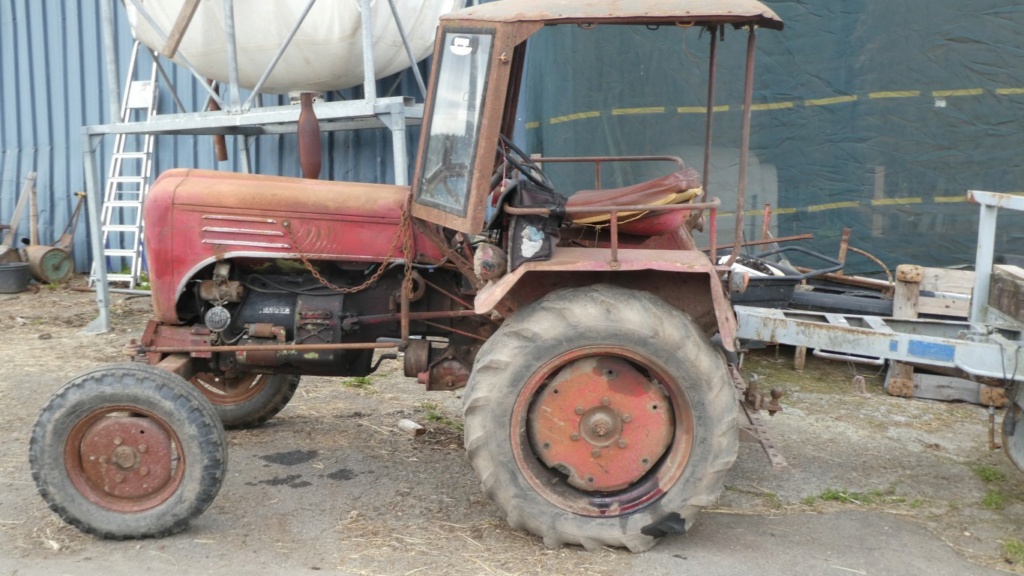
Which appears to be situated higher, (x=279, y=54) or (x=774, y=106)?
(x=279, y=54)

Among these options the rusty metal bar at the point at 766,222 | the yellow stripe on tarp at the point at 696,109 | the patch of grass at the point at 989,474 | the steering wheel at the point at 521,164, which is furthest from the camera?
the yellow stripe on tarp at the point at 696,109

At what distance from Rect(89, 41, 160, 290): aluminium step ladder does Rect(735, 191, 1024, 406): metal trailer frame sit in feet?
23.0

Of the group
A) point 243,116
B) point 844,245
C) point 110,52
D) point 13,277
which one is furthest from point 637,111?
point 13,277

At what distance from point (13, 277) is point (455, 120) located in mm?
7219

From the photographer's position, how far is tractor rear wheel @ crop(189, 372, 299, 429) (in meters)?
5.17

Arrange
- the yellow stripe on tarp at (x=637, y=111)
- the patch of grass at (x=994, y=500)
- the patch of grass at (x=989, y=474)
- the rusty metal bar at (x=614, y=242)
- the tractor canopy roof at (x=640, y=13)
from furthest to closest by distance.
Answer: the yellow stripe on tarp at (x=637, y=111) → the patch of grass at (x=989, y=474) → the patch of grass at (x=994, y=500) → the rusty metal bar at (x=614, y=242) → the tractor canopy roof at (x=640, y=13)

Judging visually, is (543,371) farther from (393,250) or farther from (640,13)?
(640,13)

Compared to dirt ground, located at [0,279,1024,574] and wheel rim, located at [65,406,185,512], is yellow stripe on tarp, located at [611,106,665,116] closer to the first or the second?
dirt ground, located at [0,279,1024,574]

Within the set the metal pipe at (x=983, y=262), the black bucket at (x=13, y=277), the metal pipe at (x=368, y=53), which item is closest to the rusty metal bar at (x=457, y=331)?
the metal pipe at (x=983, y=262)

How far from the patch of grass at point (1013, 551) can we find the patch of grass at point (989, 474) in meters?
0.82

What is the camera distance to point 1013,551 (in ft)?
12.7

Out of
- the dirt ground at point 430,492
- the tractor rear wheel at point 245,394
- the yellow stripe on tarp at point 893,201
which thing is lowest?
the dirt ground at point 430,492

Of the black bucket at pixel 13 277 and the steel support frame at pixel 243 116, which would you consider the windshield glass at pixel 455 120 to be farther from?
the black bucket at pixel 13 277

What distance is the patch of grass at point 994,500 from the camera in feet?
14.4
